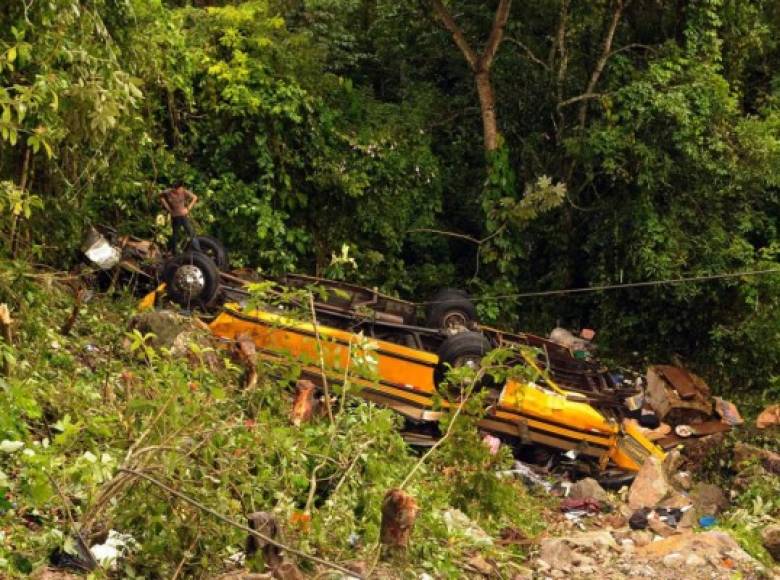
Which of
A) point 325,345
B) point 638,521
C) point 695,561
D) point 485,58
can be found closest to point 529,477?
point 638,521

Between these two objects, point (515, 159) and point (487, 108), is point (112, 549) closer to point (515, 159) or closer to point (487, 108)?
point (487, 108)

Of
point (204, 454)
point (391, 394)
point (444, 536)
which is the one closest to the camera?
point (204, 454)

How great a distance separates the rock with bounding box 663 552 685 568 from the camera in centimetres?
782

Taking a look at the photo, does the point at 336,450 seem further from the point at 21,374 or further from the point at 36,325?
the point at 36,325

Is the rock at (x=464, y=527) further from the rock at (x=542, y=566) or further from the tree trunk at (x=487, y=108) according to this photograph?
the tree trunk at (x=487, y=108)

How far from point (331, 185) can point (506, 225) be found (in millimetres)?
2373

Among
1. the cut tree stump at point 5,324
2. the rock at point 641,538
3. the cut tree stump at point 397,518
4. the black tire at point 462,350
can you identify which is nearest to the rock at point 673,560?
the rock at point 641,538

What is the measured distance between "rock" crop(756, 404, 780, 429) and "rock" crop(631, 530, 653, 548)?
141 inches

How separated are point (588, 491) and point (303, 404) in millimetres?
3382

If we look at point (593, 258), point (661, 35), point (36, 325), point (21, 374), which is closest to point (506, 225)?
point (593, 258)

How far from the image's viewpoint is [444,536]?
7.05 m

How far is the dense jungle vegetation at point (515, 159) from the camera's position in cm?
1358

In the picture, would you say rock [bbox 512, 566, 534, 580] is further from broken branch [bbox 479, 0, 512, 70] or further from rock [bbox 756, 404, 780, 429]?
broken branch [bbox 479, 0, 512, 70]

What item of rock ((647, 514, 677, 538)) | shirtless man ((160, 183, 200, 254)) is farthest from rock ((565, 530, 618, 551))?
shirtless man ((160, 183, 200, 254))
